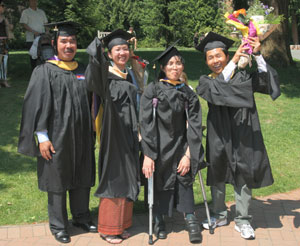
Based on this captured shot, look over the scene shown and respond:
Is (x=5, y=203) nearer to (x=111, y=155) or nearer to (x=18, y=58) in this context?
(x=111, y=155)

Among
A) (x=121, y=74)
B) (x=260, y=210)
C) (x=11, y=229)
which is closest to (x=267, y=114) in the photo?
(x=260, y=210)

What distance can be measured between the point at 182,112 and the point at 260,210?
184 cm

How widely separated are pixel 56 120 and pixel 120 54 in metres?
0.95

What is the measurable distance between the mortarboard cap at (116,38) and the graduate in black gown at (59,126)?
36cm

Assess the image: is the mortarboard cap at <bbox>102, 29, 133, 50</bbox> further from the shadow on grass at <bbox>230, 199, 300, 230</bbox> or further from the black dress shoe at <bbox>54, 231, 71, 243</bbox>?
the shadow on grass at <bbox>230, 199, 300, 230</bbox>

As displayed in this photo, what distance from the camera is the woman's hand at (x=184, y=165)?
4328 millimetres

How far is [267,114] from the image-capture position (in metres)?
9.37

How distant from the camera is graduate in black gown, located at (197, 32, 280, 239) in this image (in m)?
4.27

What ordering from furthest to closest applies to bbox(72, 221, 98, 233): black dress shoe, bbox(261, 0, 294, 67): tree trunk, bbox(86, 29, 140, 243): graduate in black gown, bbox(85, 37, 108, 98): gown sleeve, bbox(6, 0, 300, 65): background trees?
bbox(6, 0, 300, 65): background trees, bbox(261, 0, 294, 67): tree trunk, bbox(72, 221, 98, 233): black dress shoe, bbox(86, 29, 140, 243): graduate in black gown, bbox(85, 37, 108, 98): gown sleeve

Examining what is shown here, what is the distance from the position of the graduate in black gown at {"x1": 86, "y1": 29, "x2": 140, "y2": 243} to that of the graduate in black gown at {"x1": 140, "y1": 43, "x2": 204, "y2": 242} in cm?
14

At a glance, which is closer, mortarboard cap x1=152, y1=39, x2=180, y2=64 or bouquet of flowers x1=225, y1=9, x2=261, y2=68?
bouquet of flowers x1=225, y1=9, x2=261, y2=68

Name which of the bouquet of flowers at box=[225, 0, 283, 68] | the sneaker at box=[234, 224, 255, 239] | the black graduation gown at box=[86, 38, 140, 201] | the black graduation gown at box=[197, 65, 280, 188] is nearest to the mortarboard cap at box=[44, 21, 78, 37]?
the black graduation gown at box=[86, 38, 140, 201]

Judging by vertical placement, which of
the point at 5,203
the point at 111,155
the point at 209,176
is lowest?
the point at 5,203

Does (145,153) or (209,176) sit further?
(209,176)
